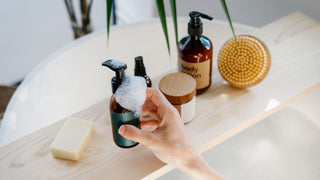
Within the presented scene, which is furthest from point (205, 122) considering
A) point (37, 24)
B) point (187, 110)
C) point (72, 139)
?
point (37, 24)

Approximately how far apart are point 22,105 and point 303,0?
98 centimetres

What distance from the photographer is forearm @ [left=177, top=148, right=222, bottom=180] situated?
0.67 metres

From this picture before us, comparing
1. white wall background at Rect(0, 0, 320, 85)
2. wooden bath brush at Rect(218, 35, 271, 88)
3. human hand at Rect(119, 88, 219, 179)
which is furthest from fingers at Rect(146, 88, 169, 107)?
white wall background at Rect(0, 0, 320, 85)

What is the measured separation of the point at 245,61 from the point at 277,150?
1.11 ft

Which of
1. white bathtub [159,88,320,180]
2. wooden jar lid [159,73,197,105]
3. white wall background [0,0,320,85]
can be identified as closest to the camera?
wooden jar lid [159,73,197,105]

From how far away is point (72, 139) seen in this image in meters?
0.71

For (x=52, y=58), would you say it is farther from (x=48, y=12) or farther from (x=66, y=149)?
(x=48, y=12)

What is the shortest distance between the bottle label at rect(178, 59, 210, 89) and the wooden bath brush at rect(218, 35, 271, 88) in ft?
0.19

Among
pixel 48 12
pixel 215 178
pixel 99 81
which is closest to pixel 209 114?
pixel 215 178

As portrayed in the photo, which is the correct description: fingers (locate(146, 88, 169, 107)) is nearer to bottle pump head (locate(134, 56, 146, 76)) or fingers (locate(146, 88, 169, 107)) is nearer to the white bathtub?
bottle pump head (locate(134, 56, 146, 76))

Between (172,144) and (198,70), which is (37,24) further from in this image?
(172,144)

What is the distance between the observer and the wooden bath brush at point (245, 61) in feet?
2.63

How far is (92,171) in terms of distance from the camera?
69cm

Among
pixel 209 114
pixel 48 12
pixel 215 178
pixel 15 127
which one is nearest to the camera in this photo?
pixel 215 178
